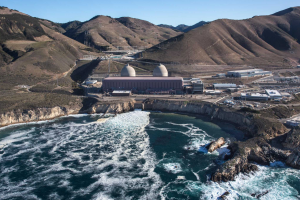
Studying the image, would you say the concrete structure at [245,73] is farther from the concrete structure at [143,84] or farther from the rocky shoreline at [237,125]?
the rocky shoreline at [237,125]

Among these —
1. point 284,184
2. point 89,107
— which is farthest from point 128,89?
point 284,184

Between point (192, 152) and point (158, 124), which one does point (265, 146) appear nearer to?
point (192, 152)

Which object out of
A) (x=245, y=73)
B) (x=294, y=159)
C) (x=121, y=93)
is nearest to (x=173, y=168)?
(x=294, y=159)

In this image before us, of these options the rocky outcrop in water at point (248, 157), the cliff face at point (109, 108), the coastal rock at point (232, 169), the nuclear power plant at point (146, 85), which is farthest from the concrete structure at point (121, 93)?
the coastal rock at point (232, 169)

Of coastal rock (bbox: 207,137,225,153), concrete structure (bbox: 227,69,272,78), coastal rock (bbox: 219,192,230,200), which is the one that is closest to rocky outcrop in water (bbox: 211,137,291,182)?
coastal rock (bbox: 207,137,225,153)

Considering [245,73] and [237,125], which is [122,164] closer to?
[237,125]

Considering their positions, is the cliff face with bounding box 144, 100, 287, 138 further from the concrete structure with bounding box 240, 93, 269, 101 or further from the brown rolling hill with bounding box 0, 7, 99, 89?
the brown rolling hill with bounding box 0, 7, 99, 89
